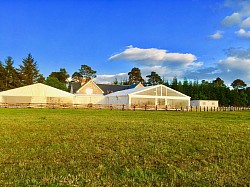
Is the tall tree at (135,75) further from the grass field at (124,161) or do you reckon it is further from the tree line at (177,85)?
the grass field at (124,161)

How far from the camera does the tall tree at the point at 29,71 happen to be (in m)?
63.2

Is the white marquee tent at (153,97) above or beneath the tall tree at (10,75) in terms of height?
beneath

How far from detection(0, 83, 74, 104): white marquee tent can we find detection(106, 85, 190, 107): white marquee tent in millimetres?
9652

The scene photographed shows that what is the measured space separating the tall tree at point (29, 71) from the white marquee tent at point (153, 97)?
105ft

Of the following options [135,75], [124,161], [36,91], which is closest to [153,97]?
[36,91]

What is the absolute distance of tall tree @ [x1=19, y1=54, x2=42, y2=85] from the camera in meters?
63.2

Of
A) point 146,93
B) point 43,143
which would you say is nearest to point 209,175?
point 43,143

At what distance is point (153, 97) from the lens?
3906 centimetres

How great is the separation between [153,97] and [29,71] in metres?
39.0

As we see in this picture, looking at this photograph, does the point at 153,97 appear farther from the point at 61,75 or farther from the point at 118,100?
the point at 61,75

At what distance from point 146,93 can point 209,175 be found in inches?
1362

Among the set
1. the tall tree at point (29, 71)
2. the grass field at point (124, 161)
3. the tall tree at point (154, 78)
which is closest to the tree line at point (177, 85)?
the tall tree at point (29, 71)

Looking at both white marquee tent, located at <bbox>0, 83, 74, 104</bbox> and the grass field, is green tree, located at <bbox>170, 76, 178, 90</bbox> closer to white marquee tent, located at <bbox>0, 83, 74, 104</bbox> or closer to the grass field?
white marquee tent, located at <bbox>0, 83, 74, 104</bbox>

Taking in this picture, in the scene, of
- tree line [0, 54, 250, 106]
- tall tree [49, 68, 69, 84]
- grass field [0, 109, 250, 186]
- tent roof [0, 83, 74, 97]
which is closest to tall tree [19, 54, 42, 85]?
tree line [0, 54, 250, 106]
